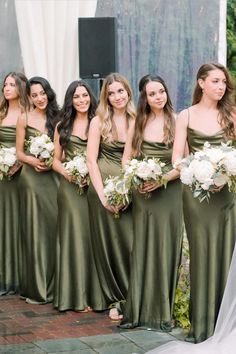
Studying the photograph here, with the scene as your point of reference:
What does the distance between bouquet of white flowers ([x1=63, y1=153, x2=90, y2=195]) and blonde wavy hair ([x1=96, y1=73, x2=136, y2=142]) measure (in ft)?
1.04

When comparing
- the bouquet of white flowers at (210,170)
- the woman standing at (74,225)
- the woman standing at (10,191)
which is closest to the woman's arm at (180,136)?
the bouquet of white flowers at (210,170)

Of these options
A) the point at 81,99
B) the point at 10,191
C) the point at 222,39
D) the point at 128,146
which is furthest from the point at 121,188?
the point at 222,39

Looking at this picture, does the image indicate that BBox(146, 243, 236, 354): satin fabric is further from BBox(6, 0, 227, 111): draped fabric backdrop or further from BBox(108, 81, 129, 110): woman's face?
BBox(6, 0, 227, 111): draped fabric backdrop

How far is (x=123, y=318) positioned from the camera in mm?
7945

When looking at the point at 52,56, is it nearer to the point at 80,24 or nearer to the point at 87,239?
the point at 80,24

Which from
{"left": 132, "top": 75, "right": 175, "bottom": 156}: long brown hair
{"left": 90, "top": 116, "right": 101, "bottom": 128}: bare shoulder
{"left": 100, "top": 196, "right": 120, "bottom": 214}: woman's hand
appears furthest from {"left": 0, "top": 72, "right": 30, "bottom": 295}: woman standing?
{"left": 132, "top": 75, "right": 175, "bottom": 156}: long brown hair

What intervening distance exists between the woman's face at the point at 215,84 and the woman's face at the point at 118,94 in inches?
41.6

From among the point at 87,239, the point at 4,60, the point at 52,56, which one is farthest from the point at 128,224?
the point at 4,60

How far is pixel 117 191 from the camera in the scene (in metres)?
7.82

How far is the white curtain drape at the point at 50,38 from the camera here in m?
10.4

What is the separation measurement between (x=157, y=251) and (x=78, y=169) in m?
1.09

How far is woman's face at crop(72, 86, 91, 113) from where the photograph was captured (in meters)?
8.48

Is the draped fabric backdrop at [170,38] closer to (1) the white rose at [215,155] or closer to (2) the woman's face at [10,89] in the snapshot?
(2) the woman's face at [10,89]

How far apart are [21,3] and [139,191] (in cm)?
363
